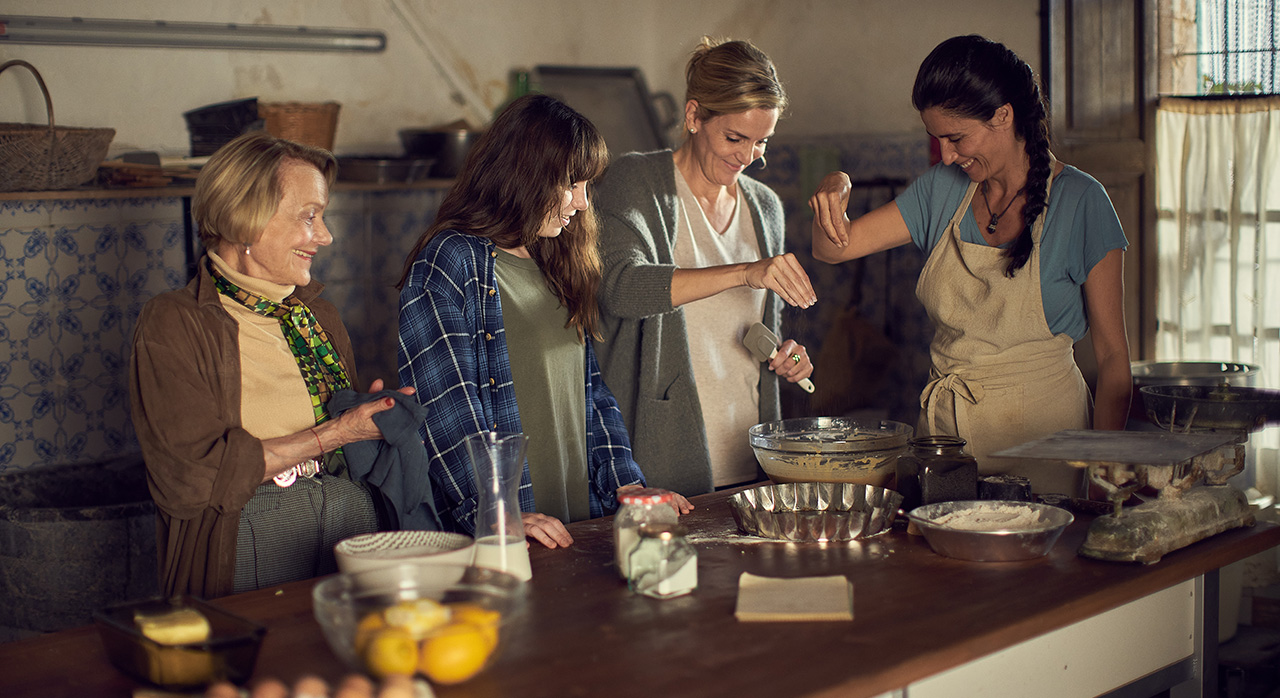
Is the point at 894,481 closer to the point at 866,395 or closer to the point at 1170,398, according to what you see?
the point at 1170,398

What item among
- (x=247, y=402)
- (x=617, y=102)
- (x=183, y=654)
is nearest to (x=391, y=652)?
(x=183, y=654)

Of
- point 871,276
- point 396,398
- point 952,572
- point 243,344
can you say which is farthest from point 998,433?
point 871,276

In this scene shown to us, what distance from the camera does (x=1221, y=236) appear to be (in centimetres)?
410

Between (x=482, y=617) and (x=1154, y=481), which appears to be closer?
(x=482, y=617)

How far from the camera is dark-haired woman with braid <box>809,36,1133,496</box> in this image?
8.36 ft

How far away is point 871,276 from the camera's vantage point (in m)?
5.40

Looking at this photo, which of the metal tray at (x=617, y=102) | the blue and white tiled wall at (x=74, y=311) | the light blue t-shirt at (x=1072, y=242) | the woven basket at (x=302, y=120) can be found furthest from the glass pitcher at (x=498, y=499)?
the metal tray at (x=617, y=102)

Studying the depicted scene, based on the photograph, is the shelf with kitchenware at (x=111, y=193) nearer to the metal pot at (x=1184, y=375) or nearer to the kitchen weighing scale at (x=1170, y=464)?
the kitchen weighing scale at (x=1170, y=464)

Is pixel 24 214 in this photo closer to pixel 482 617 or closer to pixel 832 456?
pixel 832 456

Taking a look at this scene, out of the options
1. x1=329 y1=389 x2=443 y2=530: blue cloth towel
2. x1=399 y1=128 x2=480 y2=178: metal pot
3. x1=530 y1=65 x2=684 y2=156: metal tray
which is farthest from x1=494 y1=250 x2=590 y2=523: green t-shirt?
x1=530 y1=65 x2=684 y2=156: metal tray

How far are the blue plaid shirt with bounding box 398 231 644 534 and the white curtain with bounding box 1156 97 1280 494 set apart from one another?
112 inches

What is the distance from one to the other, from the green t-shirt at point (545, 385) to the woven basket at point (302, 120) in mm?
2069

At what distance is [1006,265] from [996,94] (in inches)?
15.3

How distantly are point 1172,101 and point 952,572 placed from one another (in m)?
2.89
